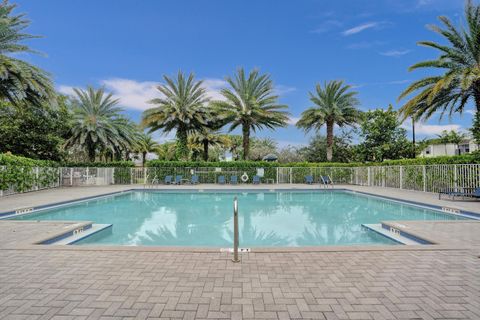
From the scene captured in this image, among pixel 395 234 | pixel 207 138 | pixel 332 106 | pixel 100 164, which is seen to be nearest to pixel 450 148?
pixel 332 106

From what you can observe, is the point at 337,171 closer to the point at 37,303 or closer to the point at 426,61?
the point at 426,61

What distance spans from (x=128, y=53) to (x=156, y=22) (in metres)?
3.57

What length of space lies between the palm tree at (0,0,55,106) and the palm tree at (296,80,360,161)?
20.1 meters

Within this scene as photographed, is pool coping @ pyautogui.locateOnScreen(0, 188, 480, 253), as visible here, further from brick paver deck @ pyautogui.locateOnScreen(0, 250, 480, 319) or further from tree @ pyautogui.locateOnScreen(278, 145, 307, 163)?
tree @ pyautogui.locateOnScreen(278, 145, 307, 163)

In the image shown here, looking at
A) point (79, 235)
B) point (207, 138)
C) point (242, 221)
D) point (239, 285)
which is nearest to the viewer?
point (239, 285)

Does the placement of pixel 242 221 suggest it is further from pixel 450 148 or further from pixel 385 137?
pixel 450 148

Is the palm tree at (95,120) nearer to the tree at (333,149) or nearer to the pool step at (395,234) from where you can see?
the pool step at (395,234)

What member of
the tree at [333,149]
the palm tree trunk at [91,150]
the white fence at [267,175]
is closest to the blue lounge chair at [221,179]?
the white fence at [267,175]

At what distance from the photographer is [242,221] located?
9.13 metres

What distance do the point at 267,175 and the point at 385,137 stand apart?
49.5 ft

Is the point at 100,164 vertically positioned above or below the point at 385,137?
below

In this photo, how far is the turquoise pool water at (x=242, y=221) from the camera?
6605 mm

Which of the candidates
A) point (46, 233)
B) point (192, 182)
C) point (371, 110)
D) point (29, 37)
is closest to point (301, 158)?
point (371, 110)

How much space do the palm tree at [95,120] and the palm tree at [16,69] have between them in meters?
7.99
